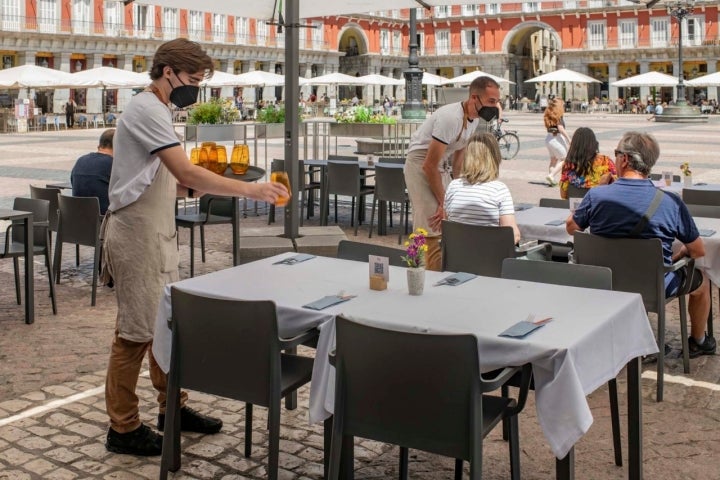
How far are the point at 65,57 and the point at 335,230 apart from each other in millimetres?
35002

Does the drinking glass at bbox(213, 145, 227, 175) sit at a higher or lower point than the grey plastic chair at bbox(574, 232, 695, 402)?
higher

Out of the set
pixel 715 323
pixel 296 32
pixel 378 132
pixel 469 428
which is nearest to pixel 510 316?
pixel 469 428

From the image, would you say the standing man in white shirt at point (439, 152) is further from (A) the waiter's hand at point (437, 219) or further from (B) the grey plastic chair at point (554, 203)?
(B) the grey plastic chair at point (554, 203)

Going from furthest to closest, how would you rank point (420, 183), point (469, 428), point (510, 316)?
point (420, 183)
point (510, 316)
point (469, 428)

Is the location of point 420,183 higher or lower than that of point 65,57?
lower

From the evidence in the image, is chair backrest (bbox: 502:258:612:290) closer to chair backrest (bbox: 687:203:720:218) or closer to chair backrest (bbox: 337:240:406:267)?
chair backrest (bbox: 337:240:406:267)

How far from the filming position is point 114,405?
3.60 m

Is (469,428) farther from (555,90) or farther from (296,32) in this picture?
(555,90)

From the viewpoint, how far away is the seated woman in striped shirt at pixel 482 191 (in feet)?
16.0

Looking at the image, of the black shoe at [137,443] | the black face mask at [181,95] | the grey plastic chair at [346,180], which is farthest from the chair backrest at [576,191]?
the black shoe at [137,443]

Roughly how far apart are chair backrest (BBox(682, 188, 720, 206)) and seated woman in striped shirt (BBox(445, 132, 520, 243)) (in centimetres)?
223

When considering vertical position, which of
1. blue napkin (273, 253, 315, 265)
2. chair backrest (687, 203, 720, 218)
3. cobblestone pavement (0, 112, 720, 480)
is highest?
chair backrest (687, 203, 720, 218)

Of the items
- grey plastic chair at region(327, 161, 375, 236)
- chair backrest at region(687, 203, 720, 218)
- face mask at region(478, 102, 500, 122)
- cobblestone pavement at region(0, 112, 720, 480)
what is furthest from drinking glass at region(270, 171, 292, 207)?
grey plastic chair at region(327, 161, 375, 236)

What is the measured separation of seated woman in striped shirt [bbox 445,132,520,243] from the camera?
488 cm
